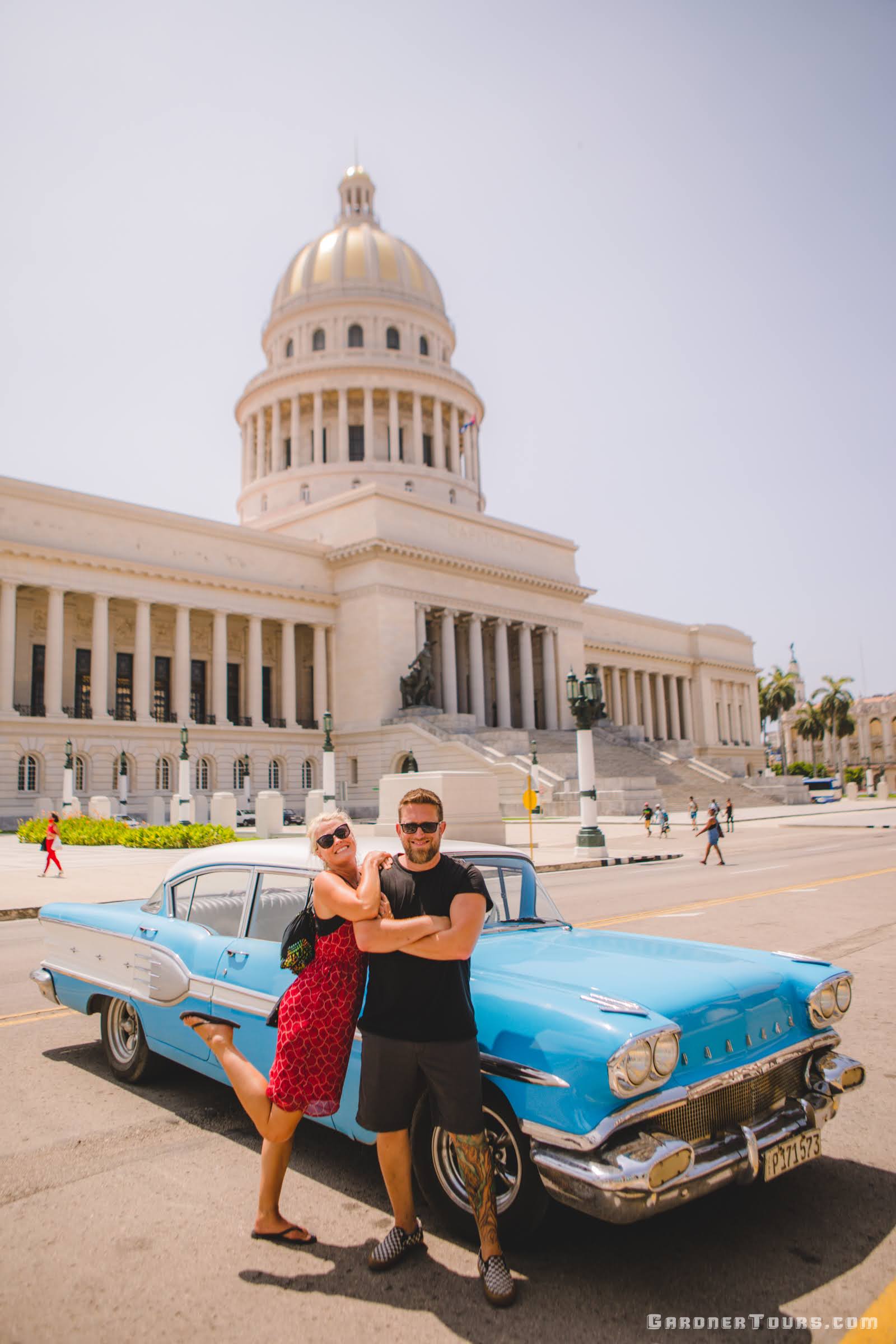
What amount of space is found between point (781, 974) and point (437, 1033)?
6.25 ft

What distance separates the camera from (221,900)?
19.7ft

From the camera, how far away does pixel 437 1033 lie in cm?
381

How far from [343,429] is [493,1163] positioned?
231 feet

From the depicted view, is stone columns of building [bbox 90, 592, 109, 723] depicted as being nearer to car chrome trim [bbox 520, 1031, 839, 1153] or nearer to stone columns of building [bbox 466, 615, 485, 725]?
stone columns of building [bbox 466, 615, 485, 725]

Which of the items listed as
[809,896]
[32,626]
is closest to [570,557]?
[32,626]

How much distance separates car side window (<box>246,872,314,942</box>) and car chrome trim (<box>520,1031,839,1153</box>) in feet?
6.73

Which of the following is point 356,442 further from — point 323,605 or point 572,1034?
point 572,1034

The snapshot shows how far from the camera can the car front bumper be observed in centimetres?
345

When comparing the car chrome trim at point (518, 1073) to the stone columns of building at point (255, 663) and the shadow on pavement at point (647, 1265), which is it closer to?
the shadow on pavement at point (647, 1265)

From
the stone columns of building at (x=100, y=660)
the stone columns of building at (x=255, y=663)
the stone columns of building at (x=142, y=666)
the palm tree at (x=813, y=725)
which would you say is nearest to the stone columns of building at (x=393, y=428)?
the stone columns of building at (x=255, y=663)

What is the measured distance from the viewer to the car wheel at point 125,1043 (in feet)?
20.1

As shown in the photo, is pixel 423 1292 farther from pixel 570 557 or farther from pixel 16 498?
pixel 570 557

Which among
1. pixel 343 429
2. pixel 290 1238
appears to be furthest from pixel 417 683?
pixel 290 1238

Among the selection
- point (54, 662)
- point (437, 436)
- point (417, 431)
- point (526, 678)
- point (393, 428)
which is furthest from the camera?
point (437, 436)
